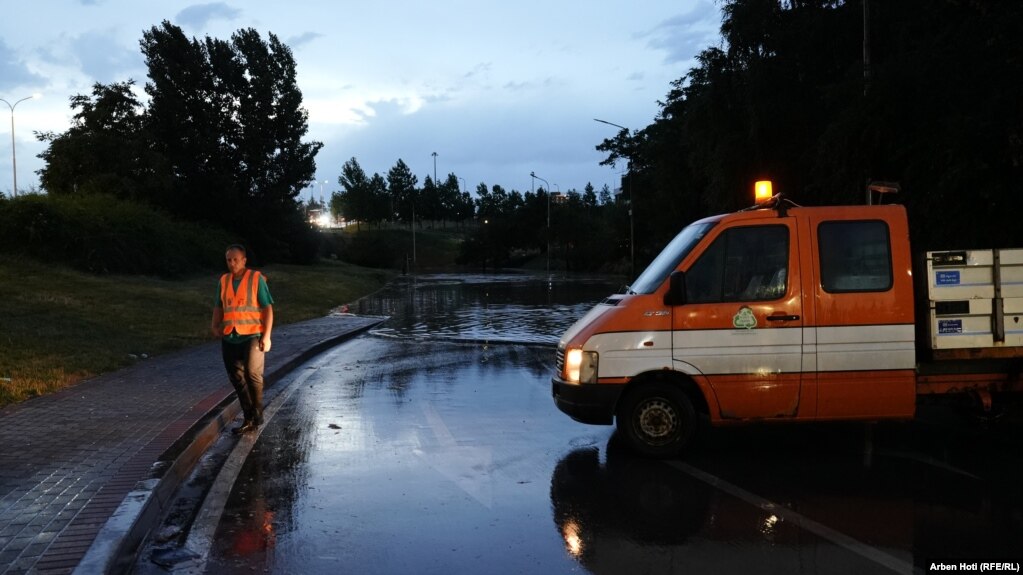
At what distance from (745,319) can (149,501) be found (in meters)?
4.90

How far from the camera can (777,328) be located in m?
7.02

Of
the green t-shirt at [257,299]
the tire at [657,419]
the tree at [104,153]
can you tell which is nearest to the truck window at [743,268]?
the tire at [657,419]

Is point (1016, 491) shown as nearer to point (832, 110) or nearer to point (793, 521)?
point (793, 521)

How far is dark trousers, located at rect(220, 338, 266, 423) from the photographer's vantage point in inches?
332

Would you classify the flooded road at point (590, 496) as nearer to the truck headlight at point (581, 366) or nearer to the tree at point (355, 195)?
the truck headlight at point (581, 366)

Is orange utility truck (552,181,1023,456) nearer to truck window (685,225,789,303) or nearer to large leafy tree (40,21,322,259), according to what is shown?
truck window (685,225,789,303)

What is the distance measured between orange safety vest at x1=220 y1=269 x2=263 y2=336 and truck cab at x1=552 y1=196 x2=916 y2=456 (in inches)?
137

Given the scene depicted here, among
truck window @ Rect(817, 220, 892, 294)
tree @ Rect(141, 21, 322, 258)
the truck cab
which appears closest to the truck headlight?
the truck cab

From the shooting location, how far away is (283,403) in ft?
34.3

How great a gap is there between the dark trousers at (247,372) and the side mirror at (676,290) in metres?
4.26

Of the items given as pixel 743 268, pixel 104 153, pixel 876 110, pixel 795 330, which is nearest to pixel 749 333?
pixel 795 330

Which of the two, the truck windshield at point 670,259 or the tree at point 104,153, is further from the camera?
the tree at point 104,153

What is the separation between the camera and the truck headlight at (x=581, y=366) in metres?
7.13

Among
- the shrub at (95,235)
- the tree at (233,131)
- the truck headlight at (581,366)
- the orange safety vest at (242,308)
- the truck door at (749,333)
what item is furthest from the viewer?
the tree at (233,131)
